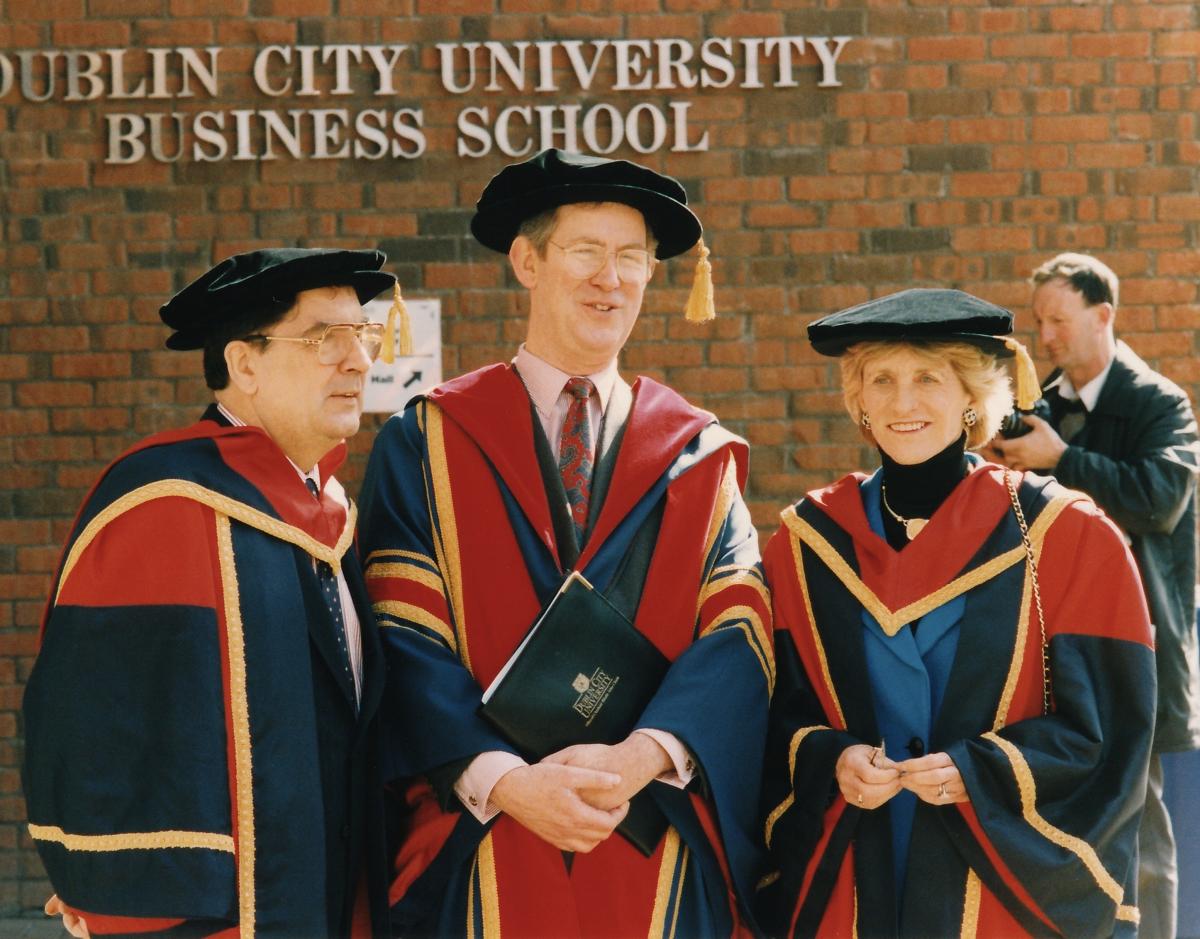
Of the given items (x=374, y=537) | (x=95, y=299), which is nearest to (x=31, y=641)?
(x=95, y=299)

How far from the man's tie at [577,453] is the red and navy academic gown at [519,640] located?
7cm

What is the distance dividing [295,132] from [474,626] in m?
2.86

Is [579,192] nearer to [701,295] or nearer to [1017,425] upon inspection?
[701,295]

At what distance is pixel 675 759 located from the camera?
273cm

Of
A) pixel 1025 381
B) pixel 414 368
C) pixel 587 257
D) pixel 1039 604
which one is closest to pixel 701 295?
pixel 587 257

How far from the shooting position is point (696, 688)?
2758 mm

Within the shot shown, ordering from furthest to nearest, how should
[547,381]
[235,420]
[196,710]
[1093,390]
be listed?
[1093,390] < [547,381] < [235,420] < [196,710]

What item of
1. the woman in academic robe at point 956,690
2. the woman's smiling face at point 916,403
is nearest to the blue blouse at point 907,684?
the woman in academic robe at point 956,690

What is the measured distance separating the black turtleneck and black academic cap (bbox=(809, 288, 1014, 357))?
9.0 inches

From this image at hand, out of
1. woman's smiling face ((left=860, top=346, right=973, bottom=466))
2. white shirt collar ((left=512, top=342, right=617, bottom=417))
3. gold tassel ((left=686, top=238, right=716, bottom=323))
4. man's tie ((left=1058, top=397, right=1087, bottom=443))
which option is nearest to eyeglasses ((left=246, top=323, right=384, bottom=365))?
white shirt collar ((left=512, top=342, right=617, bottom=417))

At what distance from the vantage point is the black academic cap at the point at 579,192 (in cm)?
291

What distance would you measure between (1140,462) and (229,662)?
293 cm

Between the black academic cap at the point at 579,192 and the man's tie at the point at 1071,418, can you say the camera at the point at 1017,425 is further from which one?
the black academic cap at the point at 579,192

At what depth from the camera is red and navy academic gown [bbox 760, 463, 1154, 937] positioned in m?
2.68
